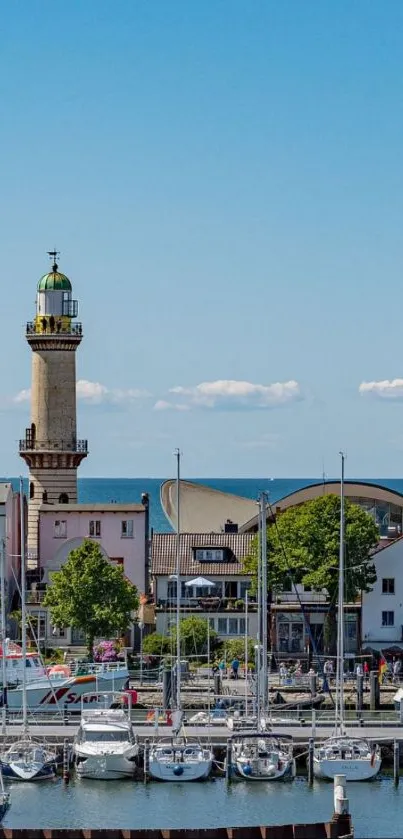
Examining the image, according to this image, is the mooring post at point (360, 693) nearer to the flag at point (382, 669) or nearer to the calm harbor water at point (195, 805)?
the flag at point (382, 669)

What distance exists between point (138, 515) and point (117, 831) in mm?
64242

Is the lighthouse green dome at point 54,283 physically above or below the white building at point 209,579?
above

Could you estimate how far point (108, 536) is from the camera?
101m

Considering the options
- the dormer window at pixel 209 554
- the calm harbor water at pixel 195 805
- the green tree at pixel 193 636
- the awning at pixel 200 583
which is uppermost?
the dormer window at pixel 209 554

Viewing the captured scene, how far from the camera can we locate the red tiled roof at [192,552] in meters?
98.7

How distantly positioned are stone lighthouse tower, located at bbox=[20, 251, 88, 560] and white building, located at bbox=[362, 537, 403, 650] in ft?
62.8

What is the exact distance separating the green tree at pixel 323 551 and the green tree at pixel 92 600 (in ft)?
25.8

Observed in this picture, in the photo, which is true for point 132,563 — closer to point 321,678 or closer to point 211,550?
point 211,550

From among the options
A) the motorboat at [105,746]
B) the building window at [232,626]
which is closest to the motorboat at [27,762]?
the motorboat at [105,746]

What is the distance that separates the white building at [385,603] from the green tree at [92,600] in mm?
12281

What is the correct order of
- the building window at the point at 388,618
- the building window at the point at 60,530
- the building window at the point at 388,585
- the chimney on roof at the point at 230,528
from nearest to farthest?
the building window at the point at 388,618, the building window at the point at 388,585, the building window at the point at 60,530, the chimney on roof at the point at 230,528

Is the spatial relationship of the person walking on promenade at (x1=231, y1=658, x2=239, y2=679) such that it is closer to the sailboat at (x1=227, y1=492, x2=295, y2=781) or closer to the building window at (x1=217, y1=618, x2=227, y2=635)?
the building window at (x1=217, y1=618, x2=227, y2=635)

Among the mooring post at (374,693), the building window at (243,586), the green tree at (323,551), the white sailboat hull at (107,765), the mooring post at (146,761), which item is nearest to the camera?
the white sailboat hull at (107,765)

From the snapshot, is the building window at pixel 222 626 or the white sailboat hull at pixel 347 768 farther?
the building window at pixel 222 626
